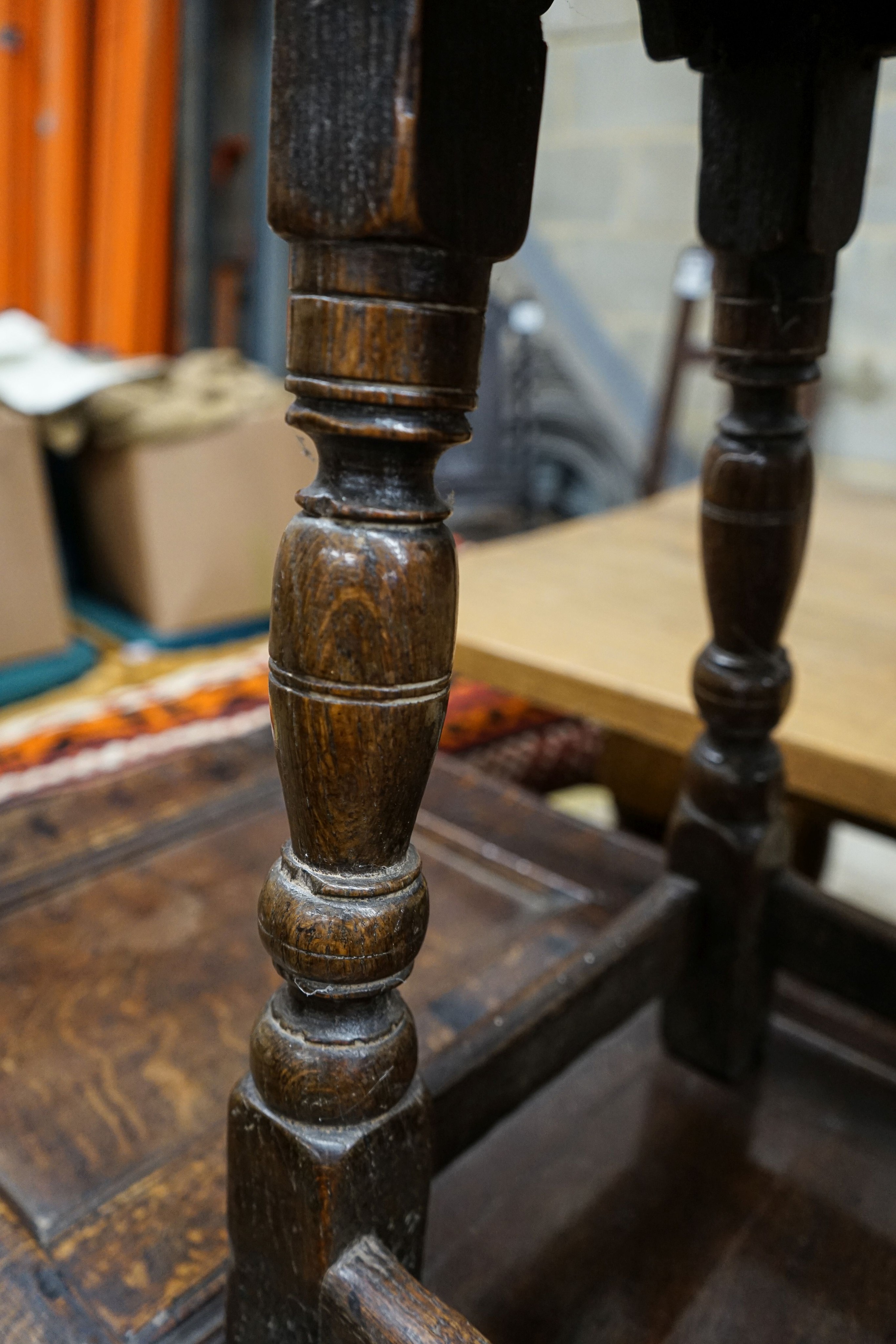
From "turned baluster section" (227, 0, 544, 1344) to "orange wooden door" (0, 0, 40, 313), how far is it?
110 inches

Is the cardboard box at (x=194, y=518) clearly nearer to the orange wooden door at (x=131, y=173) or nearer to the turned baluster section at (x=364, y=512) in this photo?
the orange wooden door at (x=131, y=173)

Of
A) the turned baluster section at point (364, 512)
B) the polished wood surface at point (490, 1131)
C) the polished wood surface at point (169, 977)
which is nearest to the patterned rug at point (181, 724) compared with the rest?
the polished wood surface at point (169, 977)

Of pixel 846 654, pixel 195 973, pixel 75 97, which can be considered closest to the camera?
pixel 195 973

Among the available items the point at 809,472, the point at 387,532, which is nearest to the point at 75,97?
the point at 809,472

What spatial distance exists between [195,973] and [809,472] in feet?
1.84

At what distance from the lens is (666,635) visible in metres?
1.17

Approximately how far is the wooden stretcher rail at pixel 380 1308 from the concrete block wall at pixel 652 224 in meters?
2.87

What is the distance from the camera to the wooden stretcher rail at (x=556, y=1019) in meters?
0.57

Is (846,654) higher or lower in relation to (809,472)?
lower

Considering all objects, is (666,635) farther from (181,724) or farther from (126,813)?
(181,724)

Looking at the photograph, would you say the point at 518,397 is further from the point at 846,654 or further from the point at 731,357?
the point at 731,357

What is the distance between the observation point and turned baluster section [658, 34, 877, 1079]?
56cm

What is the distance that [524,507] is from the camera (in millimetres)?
3502

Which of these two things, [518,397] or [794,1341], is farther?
[518,397]
